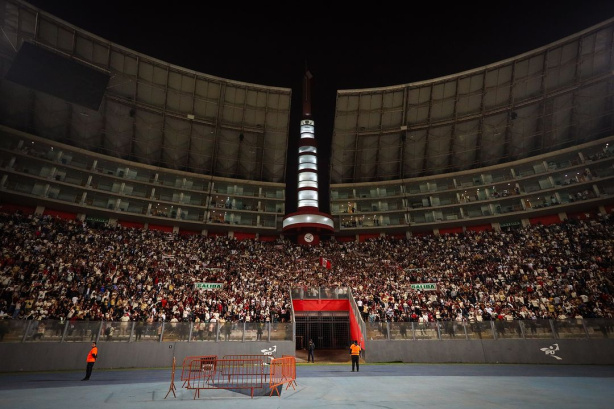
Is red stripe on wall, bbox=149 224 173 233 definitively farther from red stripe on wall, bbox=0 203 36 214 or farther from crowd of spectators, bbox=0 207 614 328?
red stripe on wall, bbox=0 203 36 214

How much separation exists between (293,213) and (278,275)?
13281 millimetres

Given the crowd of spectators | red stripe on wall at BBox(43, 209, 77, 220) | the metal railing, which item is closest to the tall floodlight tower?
the crowd of spectators

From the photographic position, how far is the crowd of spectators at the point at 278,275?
2338 centimetres

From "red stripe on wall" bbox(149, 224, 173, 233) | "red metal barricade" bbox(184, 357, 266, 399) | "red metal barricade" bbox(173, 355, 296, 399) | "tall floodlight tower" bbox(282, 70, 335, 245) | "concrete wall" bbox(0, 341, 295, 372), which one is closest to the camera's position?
"red metal barricade" bbox(173, 355, 296, 399)

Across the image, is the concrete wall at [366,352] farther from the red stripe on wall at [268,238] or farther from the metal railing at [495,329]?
the red stripe on wall at [268,238]

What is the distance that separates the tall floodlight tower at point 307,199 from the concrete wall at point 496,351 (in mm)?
23714

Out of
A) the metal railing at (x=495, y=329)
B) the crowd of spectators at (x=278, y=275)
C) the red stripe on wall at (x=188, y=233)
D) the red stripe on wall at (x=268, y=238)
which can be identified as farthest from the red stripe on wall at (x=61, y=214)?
the metal railing at (x=495, y=329)

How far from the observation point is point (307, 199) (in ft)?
153

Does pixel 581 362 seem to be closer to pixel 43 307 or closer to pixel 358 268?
pixel 358 268

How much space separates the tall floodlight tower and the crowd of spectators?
13.0 ft

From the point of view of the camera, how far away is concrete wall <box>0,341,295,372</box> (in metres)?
17.6

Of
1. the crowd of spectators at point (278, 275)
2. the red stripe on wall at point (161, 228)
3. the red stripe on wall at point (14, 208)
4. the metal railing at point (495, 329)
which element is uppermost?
the red stripe on wall at point (161, 228)

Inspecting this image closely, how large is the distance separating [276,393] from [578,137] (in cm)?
5026

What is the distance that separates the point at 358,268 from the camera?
36875 mm
